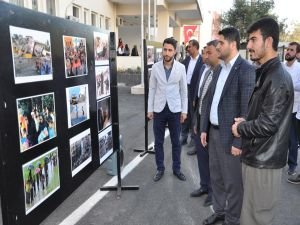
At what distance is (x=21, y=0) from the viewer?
882cm

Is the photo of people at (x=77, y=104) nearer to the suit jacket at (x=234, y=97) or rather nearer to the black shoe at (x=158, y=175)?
the suit jacket at (x=234, y=97)

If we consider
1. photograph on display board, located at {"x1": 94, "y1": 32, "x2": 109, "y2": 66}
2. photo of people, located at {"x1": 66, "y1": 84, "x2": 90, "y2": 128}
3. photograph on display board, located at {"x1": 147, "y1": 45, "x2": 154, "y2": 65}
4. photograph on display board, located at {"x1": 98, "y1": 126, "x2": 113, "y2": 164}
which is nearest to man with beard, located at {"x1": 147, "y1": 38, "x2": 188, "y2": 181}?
photograph on display board, located at {"x1": 98, "y1": 126, "x2": 113, "y2": 164}

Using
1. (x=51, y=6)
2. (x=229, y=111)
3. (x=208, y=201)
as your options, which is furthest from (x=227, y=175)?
(x=51, y=6)

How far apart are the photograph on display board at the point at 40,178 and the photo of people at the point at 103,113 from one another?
3.51 ft

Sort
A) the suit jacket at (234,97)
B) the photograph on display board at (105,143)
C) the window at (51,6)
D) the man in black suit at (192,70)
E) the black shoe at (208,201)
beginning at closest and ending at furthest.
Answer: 1. the suit jacket at (234,97)
2. the photograph on display board at (105,143)
3. the black shoe at (208,201)
4. the man in black suit at (192,70)
5. the window at (51,6)

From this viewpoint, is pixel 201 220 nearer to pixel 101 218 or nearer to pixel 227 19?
pixel 101 218

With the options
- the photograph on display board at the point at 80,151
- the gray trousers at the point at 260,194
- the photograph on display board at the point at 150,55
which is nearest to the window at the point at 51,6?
the photograph on display board at the point at 150,55

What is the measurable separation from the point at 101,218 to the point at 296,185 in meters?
2.79

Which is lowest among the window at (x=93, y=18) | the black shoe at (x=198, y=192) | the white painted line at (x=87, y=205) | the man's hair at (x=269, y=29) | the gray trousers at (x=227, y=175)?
the white painted line at (x=87, y=205)

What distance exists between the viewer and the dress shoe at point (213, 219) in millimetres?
3596

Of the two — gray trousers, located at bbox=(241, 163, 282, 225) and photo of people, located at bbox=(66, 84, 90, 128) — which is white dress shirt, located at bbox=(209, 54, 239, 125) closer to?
gray trousers, located at bbox=(241, 163, 282, 225)

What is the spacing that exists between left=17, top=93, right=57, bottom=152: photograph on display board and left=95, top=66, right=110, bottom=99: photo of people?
1052mm

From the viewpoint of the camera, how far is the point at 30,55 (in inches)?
91.4

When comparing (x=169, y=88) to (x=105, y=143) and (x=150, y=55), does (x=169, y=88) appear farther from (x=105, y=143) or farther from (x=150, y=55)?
(x=150, y=55)
